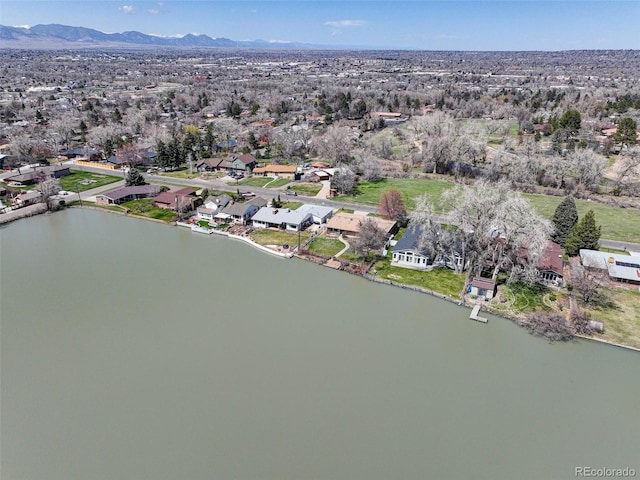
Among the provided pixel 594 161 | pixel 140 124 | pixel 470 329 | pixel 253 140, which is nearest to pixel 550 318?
pixel 470 329

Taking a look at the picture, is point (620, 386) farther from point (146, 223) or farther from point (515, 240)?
point (146, 223)

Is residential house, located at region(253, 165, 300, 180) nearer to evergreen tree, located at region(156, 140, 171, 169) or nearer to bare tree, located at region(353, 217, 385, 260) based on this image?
evergreen tree, located at region(156, 140, 171, 169)

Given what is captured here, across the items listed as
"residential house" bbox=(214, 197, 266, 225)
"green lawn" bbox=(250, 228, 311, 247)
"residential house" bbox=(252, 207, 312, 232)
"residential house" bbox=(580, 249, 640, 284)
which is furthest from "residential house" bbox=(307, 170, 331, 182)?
"residential house" bbox=(580, 249, 640, 284)

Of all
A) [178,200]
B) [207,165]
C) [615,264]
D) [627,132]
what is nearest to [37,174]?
[207,165]

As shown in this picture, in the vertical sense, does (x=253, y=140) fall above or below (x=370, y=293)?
above

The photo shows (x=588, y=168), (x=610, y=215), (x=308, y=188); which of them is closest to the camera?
(x=610, y=215)

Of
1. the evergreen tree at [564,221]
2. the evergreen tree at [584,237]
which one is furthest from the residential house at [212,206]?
the evergreen tree at [584,237]

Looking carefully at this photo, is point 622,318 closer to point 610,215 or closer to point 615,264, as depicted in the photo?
point 615,264
